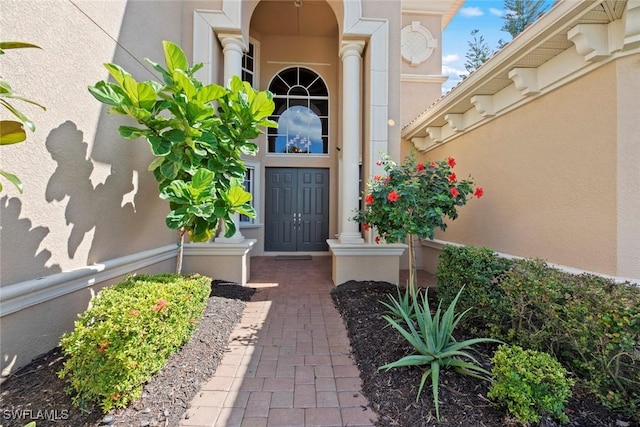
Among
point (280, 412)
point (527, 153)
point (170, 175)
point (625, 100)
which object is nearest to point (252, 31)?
point (170, 175)

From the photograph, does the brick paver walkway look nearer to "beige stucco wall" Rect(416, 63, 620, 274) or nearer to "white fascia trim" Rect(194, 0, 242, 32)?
"beige stucco wall" Rect(416, 63, 620, 274)

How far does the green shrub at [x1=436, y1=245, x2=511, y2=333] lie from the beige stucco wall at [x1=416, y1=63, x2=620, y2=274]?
0.90m

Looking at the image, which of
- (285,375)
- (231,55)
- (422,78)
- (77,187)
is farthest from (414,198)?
(422,78)

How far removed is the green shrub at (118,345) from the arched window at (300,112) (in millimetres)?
6866

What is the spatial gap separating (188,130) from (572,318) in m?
4.04

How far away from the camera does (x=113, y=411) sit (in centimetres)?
201

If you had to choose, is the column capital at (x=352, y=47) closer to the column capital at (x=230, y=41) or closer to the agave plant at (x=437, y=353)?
the column capital at (x=230, y=41)

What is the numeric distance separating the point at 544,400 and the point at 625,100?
9.96 feet

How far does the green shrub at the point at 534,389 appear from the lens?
1861 millimetres

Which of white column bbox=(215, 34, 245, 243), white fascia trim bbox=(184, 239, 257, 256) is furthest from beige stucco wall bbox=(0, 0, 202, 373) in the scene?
white column bbox=(215, 34, 245, 243)

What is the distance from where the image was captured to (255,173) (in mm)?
8125

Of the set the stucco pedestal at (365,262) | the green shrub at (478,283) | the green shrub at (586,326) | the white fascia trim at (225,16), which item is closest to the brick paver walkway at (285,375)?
the stucco pedestal at (365,262)

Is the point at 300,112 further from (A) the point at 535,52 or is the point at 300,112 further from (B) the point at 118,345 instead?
(B) the point at 118,345

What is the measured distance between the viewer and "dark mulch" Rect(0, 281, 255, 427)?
197 cm
